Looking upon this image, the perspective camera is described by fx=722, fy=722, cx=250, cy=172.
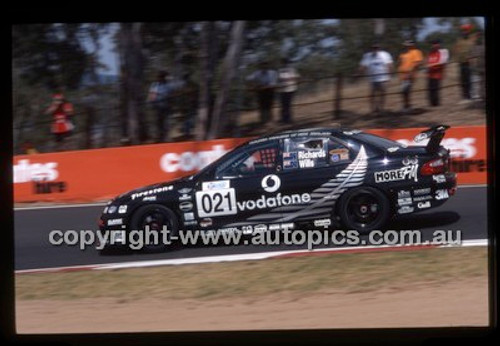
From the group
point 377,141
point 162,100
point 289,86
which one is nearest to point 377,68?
point 289,86

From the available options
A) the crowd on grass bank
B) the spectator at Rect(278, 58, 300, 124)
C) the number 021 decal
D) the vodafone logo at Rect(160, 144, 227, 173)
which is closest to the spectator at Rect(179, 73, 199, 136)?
the crowd on grass bank

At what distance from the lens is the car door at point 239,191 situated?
→ 852 cm

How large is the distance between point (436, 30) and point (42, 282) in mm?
5569

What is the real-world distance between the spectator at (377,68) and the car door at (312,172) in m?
2.16

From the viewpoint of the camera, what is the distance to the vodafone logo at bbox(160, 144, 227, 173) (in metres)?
9.98

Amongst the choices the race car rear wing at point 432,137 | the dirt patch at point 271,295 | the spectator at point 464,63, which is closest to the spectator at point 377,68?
the spectator at point 464,63

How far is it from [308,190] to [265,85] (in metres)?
2.52

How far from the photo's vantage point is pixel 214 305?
7293 millimetres

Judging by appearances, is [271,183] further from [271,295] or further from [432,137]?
[432,137]

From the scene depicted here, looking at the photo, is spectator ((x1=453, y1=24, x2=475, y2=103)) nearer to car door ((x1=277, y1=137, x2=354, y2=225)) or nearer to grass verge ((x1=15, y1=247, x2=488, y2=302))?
car door ((x1=277, y1=137, x2=354, y2=225))

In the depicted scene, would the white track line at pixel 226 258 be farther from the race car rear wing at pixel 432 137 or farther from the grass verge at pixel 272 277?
the race car rear wing at pixel 432 137

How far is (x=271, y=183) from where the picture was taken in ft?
28.1

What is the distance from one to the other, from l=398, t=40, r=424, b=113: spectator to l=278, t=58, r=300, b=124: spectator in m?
1.53

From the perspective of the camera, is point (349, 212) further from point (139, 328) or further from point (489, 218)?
point (139, 328)
